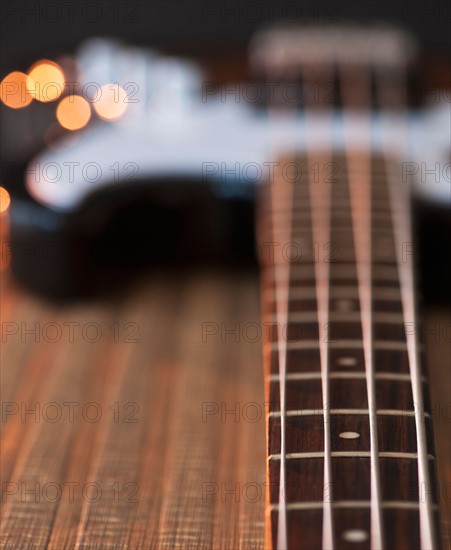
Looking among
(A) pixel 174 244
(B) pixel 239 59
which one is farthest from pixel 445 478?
(B) pixel 239 59

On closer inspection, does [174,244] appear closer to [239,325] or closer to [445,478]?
[239,325]

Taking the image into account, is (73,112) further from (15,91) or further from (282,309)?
(282,309)

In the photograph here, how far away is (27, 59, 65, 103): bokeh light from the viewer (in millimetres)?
951

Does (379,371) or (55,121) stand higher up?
(55,121)

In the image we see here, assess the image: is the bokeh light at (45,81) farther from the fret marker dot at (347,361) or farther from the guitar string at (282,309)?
the fret marker dot at (347,361)

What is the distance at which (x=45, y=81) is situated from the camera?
3.16ft

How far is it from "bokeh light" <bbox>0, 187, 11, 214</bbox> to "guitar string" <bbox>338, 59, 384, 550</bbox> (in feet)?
0.98

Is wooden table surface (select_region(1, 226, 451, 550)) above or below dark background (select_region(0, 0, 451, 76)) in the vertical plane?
below

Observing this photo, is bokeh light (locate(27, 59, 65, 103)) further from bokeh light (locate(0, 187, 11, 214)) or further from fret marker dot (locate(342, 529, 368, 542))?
fret marker dot (locate(342, 529, 368, 542))

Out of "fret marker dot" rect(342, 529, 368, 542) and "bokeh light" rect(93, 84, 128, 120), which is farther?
"bokeh light" rect(93, 84, 128, 120)

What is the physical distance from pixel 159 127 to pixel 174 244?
0.13m

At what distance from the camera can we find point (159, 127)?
0.89 m

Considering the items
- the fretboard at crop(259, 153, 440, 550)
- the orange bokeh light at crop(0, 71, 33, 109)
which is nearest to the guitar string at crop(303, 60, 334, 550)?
the fretboard at crop(259, 153, 440, 550)

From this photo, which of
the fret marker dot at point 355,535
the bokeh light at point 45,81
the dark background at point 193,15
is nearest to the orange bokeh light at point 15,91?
the bokeh light at point 45,81
